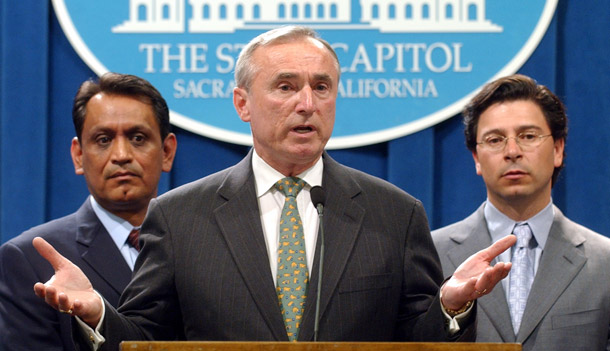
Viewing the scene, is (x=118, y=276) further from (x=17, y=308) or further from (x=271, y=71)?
(x=271, y=71)

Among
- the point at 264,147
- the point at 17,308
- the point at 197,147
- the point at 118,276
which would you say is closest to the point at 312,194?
the point at 264,147

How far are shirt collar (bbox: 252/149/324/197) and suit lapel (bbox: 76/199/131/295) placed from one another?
60cm

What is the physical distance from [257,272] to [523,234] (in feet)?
3.45

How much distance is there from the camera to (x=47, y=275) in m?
2.30

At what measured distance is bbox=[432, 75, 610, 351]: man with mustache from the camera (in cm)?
235

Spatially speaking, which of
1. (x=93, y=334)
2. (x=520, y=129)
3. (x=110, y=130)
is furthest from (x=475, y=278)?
(x=110, y=130)

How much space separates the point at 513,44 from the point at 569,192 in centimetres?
54

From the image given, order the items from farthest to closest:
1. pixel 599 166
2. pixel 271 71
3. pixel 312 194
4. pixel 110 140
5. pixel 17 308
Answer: pixel 599 166 < pixel 110 140 < pixel 17 308 < pixel 271 71 < pixel 312 194

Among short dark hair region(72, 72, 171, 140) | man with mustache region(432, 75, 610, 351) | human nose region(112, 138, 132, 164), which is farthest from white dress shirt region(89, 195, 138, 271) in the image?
man with mustache region(432, 75, 610, 351)

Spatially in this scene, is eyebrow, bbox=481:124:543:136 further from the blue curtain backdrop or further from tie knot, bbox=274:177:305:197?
tie knot, bbox=274:177:305:197

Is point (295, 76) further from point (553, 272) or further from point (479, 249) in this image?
point (553, 272)

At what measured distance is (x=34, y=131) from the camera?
3.02 m

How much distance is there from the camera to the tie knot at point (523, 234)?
252cm

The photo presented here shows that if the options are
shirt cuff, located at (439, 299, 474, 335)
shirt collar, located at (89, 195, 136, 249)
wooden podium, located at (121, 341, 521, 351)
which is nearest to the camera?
wooden podium, located at (121, 341, 521, 351)
